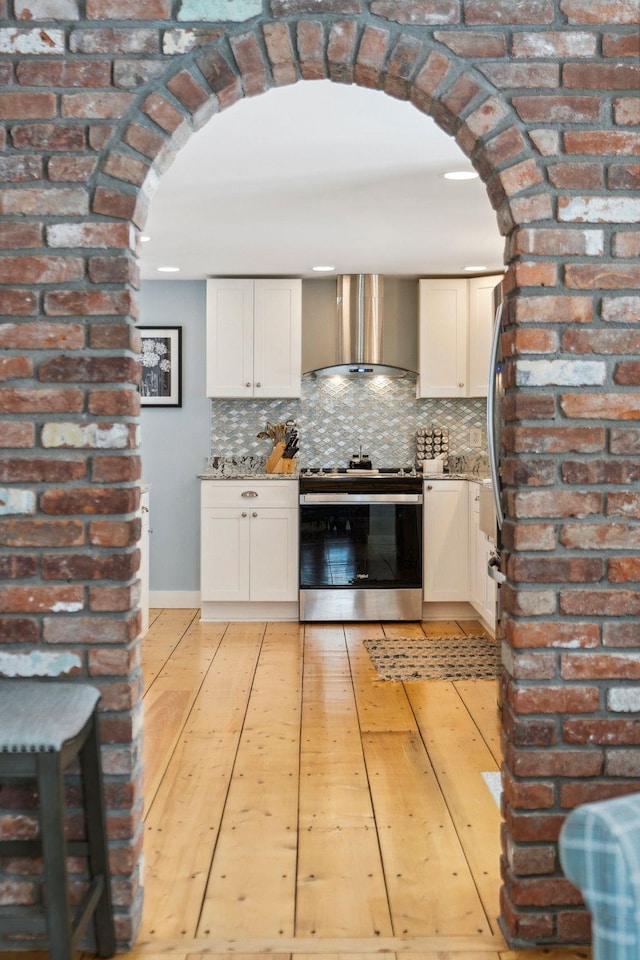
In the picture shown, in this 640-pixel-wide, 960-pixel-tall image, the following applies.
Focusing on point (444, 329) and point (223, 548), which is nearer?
point (223, 548)

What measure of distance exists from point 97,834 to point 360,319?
4.88m

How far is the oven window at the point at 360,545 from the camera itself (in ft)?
20.1

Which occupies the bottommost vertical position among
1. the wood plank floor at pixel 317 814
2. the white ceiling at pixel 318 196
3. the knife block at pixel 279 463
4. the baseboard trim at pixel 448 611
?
the wood plank floor at pixel 317 814

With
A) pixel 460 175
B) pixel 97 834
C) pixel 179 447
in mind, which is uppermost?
pixel 460 175

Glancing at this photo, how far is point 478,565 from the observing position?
5.87 m

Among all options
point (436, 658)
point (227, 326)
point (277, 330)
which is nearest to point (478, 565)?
point (436, 658)

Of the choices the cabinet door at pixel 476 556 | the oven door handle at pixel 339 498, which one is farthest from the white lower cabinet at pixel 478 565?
the oven door handle at pixel 339 498

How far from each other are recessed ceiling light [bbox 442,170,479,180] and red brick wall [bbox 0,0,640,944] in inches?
72.4

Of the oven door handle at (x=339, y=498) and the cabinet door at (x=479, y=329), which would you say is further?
the cabinet door at (x=479, y=329)

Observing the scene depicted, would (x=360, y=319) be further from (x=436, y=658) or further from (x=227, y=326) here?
(x=436, y=658)

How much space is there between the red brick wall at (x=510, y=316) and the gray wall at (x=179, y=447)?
4.60 metres

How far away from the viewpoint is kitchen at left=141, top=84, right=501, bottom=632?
22.0 ft

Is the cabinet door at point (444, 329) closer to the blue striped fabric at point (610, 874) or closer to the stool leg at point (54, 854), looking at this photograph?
the stool leg at point (54, 854)

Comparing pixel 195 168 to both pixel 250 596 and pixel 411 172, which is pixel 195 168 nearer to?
pixel 411 172
